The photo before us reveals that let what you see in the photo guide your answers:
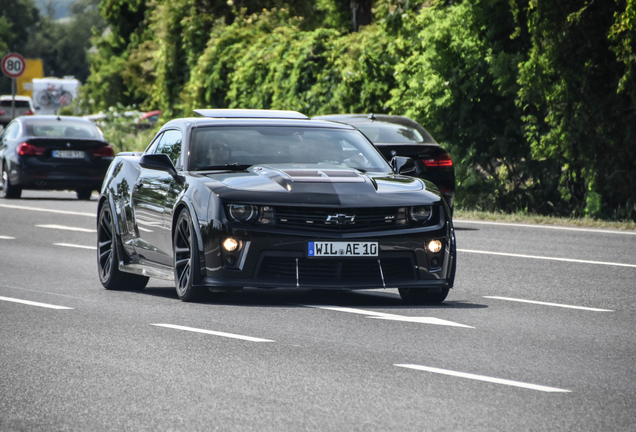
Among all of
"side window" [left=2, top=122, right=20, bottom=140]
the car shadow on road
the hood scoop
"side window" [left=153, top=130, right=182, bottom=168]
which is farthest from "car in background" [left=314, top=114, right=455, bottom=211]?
"side window" [left=2, top=122, right=20, bottom=140]

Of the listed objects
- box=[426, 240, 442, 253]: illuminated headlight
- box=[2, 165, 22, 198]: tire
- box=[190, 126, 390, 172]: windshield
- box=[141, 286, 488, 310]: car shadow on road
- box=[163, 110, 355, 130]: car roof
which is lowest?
box=[2, 165, 22, 198]: tire

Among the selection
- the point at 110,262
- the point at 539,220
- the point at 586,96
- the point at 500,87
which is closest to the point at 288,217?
the point at 110,262

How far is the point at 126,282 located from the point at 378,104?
1303cm

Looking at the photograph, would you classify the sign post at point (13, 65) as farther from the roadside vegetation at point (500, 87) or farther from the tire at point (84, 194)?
the tire at point (84, 194)

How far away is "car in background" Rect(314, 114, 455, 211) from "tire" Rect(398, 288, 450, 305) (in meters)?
6.23

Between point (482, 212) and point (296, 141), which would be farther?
point (482, 212)

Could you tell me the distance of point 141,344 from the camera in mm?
7645

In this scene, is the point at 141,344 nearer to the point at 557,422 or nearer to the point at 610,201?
the point at 557,422

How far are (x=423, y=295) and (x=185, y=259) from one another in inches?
72.1

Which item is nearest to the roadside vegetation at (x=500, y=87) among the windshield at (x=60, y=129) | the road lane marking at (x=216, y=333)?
the windshield at (x=60, y=129)

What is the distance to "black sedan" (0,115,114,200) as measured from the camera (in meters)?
24.0

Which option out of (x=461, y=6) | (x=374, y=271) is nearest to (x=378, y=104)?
(x=461, y=6)

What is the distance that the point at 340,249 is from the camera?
9.05 m

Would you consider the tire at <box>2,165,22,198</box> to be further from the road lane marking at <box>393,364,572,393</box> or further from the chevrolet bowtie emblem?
the road lane marking at <box>393,364,572,393</box>
